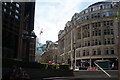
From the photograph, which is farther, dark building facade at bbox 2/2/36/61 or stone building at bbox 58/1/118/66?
stone building at bbox 58/1/118/66

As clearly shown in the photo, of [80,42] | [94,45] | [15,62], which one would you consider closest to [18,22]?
[15,62]

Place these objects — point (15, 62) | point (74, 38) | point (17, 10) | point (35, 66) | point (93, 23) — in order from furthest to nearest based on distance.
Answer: point (74, 38), point (93, 23), point (17, 10), point (35, 66), point (15, 62)

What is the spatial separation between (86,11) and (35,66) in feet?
159

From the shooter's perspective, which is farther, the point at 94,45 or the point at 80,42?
the point at 80,42

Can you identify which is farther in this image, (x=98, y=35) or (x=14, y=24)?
(x=98, y=35)

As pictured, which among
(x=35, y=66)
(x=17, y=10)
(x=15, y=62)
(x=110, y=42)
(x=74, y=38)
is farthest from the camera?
(x=74, y=38)

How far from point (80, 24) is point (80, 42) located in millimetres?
6279

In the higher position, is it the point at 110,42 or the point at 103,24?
the point at 103,24

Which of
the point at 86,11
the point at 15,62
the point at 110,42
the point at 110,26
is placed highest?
the point at 86,11

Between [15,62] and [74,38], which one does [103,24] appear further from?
[15,62]

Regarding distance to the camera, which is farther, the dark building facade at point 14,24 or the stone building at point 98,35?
the stone building at point 98,35

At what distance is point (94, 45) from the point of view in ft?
197

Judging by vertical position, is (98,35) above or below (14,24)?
above

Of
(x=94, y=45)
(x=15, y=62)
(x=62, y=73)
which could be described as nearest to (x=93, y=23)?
(x=94, y=45)
